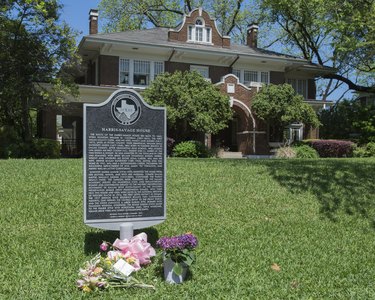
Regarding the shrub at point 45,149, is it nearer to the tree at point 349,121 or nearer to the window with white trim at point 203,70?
the window with white trim at point 203,70

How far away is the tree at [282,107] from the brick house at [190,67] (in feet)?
2.46

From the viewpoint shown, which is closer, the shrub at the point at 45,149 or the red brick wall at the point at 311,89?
the shrub at the point at 45,149

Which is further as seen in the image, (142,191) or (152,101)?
(152,101)

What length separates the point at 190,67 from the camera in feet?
91.4

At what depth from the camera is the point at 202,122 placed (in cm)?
2138

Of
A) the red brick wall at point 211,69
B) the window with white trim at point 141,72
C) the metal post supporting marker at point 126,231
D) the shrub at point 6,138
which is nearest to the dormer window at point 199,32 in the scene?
the red brick wall at point 211,69

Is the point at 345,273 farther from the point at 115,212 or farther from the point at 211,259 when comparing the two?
the point at 115,212

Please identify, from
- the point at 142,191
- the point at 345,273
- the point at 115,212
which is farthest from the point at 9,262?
the point at 345,273

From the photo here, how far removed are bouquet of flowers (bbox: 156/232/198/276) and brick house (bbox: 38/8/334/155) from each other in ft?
64.8

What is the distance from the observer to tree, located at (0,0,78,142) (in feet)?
63.7

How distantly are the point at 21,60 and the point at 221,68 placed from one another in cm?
1283

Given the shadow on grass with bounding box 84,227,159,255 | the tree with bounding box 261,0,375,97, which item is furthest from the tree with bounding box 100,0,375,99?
the shadow on grass with bounding box 84,227,159,255

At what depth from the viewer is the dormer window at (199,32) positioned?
2862 cm

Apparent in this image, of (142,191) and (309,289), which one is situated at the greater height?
(142,191)
